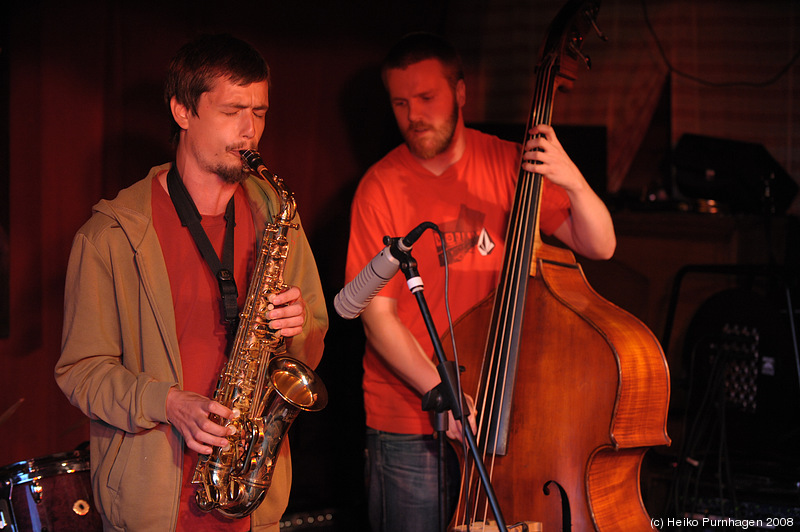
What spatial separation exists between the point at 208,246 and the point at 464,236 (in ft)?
3.16

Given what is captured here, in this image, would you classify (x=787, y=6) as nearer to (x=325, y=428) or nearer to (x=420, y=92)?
(x=420, y=92)

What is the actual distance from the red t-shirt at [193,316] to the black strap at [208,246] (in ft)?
0.11

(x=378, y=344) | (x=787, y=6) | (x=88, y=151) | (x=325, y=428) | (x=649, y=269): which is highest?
(x=787, y=6)

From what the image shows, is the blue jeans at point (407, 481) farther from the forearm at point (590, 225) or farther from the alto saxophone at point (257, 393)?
the forearm at point (590, 225)

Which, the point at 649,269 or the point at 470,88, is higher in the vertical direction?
the point at 470,88

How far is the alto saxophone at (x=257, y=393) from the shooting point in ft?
6.66

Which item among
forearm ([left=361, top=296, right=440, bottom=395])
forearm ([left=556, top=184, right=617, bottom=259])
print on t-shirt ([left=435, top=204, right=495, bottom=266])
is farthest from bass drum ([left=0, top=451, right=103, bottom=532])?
forearm ([left=556, top=184, right=617, bottom=259])

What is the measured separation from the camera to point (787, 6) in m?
4.95

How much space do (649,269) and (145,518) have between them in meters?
3.61

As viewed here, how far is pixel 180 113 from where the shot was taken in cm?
222

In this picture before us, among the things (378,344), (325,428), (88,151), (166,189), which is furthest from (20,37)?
(325,428)

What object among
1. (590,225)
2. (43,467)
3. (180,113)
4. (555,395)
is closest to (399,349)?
(555,395)

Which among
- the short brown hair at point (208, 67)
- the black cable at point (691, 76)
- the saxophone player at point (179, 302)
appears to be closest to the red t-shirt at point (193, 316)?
the saxophone player at point (179, 302)

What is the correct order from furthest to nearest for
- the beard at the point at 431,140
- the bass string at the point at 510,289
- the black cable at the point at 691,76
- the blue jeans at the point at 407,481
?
1. the black cable at the point at 691,76
2. the beard at the point at 431,140
3. the blue jeans at the point at 407,481
4. the bass string at the point at 510,289
